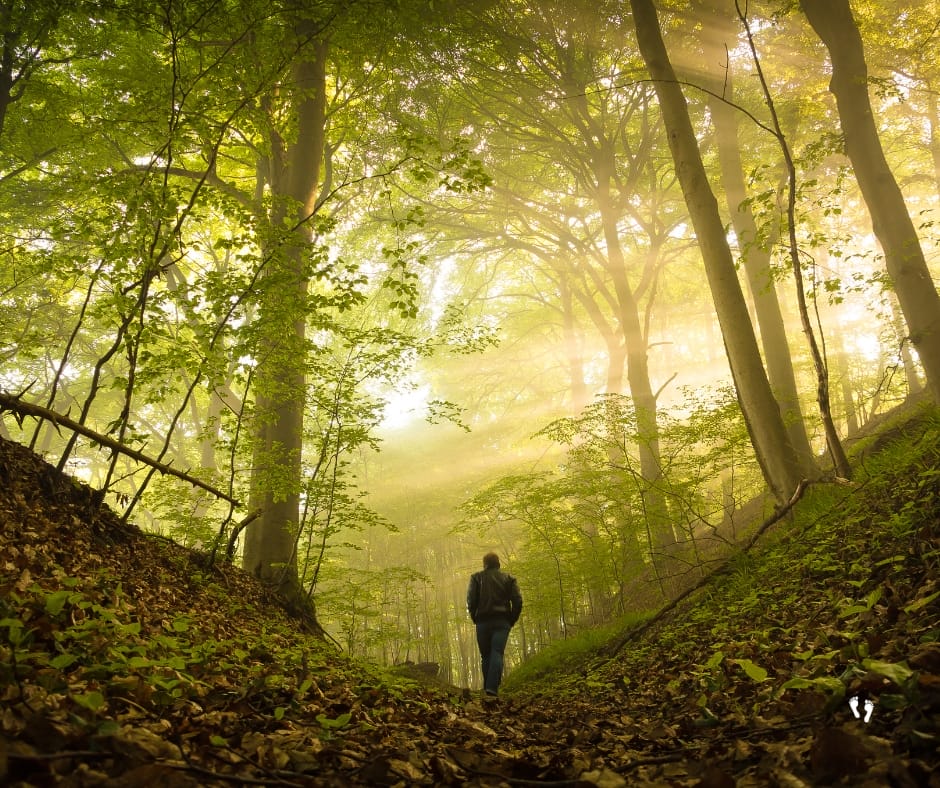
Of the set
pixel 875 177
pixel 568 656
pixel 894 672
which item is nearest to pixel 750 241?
pixel 875 177

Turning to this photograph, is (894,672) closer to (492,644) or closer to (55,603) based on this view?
(55,603)

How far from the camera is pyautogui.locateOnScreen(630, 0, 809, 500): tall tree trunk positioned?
6.05 meters

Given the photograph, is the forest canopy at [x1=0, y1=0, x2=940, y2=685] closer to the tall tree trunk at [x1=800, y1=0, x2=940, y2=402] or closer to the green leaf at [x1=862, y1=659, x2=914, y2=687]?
the tall tree trunk at [x1=800, y1=0, x2=940, y2=402]

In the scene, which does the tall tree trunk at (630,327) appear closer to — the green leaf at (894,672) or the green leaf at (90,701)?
the green leaf at (894,672)

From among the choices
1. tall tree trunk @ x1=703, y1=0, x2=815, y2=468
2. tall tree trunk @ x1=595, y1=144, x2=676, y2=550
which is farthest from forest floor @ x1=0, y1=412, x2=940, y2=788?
tall tree trunk @ x1=595, y1=144, x2=676, y2=550

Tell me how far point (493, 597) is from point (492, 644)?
57 centimetres

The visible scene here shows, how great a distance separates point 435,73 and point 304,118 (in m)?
4.24

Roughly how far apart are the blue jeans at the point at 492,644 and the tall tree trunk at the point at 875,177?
6.07 m

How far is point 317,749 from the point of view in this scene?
1.98m

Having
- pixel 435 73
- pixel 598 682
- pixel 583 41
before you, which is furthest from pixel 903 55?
pixel 598 682

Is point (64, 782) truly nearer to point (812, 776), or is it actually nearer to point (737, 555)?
point (812, 776)

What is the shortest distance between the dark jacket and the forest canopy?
1.37 meters

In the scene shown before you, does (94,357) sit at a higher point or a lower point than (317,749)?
higher

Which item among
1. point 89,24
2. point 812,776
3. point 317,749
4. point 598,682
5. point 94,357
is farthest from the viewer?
point 94,357
